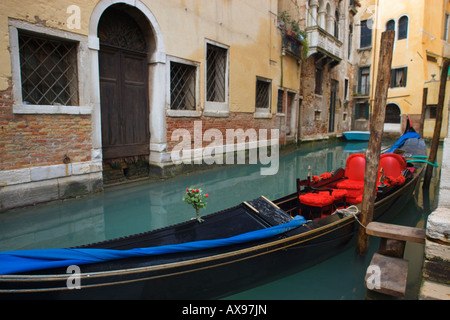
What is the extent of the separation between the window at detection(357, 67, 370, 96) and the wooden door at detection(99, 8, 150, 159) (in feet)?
59.1

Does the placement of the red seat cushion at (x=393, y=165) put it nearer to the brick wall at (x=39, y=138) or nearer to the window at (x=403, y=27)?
the brick wall at (x=39, y=138)

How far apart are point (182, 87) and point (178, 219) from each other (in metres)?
3.69

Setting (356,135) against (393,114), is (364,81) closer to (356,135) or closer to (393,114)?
(393,114)

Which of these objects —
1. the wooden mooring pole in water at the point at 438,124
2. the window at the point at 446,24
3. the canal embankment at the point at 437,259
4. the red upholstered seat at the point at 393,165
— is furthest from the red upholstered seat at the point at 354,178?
the window at the point at 446,24

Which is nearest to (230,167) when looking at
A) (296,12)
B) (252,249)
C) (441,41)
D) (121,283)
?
(252,249)

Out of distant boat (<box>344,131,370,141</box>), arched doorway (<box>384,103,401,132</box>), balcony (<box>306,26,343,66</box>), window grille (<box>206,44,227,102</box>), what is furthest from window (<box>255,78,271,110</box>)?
arched doorway (<box>384,103,401,132</box>)

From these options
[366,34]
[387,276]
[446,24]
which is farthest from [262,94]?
[446,24]

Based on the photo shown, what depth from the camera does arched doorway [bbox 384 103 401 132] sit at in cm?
1850

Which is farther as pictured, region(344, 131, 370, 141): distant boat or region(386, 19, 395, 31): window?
region(386, 19, 395, 31): window

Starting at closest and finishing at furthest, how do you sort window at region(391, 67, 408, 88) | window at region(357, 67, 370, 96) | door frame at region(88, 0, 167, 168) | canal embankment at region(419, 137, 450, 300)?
canal embankment at region(419, 137, 450, 300) < door frame at region(88, 0, 167, 168) < window at region(391, 67, 408, 88) < window at region(357, 67, 370, 96)

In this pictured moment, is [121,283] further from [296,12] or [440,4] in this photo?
[440,4]

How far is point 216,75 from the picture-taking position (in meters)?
7.96

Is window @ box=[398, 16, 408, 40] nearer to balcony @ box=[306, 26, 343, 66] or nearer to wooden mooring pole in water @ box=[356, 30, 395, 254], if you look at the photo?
balcony @ box=[306, 26, 343, 66]

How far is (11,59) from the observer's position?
3.99 meters
